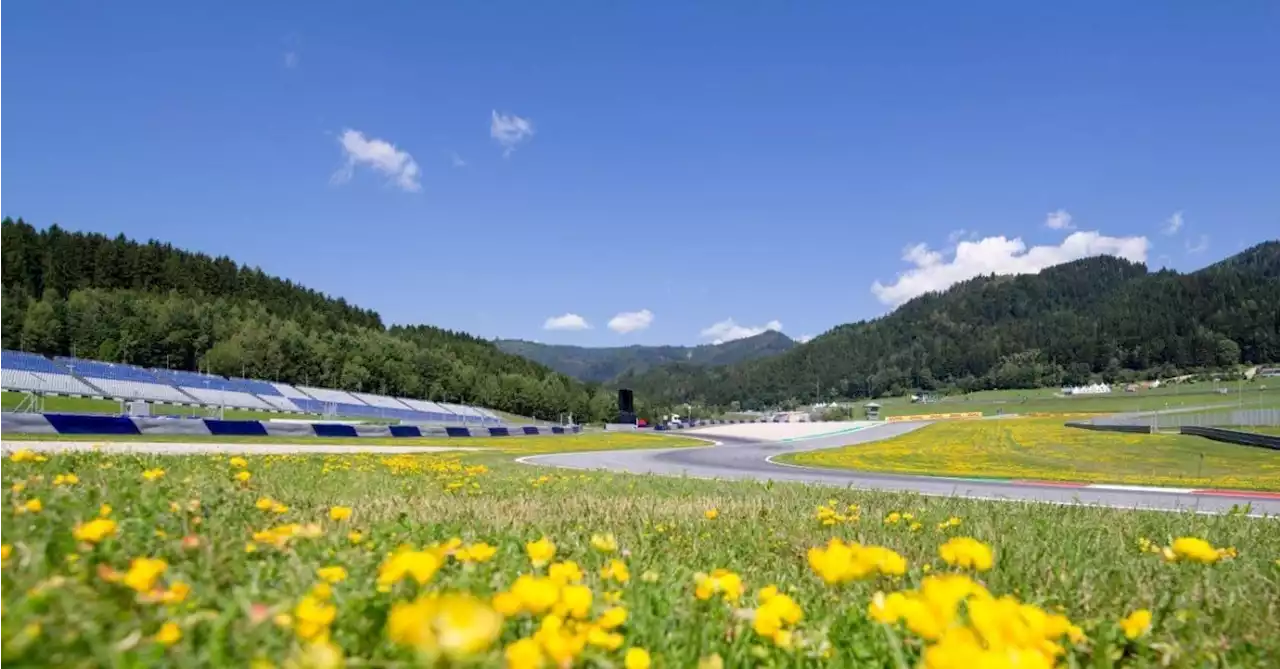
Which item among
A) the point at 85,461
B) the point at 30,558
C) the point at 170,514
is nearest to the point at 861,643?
the point at 30,558

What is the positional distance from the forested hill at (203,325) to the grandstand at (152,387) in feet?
61.3

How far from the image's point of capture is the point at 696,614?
2.50m

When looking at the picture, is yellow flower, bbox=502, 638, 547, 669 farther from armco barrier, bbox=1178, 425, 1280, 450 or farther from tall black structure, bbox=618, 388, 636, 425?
tall black structure, bbox=618, 388, 636, 425

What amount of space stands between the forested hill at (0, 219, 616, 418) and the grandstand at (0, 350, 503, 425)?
61.3 ft

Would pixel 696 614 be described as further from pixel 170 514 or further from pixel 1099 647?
pixel 170 514

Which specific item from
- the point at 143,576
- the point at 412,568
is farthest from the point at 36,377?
the point at 412,568

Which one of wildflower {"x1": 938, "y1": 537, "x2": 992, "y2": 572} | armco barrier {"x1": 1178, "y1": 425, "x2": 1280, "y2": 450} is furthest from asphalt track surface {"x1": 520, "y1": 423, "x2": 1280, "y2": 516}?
armco barrier {"x1": 1178, "y1": 425, "x2": 1280, "y2": 450}

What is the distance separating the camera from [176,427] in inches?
1148

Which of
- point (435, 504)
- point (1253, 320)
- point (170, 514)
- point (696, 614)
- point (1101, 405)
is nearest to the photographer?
point (696, 614)

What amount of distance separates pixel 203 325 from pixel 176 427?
281 feet

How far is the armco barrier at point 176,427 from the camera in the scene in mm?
23094

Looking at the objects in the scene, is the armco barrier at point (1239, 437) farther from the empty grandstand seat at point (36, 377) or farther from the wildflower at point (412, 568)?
the empty grandstand seat at point (36, 377)

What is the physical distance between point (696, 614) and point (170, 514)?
7.80 feet

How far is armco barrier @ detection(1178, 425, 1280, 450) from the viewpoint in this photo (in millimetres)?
29469
